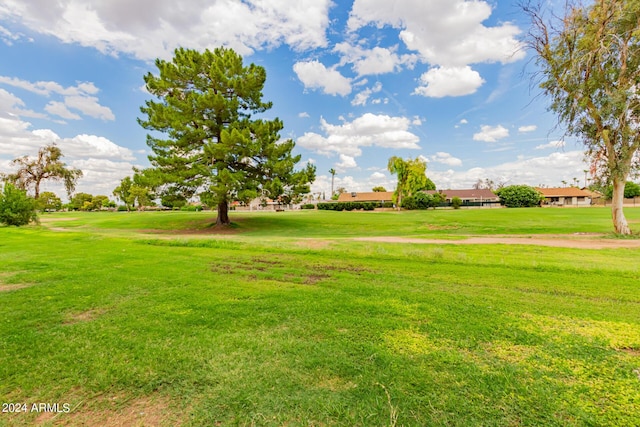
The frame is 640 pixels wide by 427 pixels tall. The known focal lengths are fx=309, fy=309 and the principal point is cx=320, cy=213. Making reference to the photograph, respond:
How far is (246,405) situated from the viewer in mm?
2498

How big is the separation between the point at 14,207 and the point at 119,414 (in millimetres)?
31315

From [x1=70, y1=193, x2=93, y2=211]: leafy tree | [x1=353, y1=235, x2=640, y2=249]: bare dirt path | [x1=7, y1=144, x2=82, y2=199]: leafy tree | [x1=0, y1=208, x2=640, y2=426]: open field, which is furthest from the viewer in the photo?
[x1=70, y1=193, x2=93, y2=211]: leafy tree

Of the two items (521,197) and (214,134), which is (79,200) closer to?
(214,134)

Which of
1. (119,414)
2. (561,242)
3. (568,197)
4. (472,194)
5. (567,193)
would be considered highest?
(472,194)

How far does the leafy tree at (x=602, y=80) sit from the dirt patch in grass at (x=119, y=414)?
69.1 feet

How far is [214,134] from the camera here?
1019 inches

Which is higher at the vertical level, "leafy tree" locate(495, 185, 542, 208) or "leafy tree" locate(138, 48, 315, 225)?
"leafy tree" locate(138, 48, 315, 225)

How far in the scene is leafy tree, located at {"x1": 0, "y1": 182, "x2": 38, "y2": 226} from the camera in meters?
23.9

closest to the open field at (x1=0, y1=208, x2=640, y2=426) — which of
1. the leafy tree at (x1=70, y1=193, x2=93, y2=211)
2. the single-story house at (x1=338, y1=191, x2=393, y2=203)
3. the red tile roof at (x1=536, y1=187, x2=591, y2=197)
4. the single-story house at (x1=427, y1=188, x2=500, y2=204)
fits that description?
the single-story house at (x1=427, y1=188, x2=500, y2=204)

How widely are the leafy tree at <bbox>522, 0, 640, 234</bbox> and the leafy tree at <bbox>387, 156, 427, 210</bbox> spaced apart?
41411 millimetres

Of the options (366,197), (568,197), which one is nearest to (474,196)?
(568,197)

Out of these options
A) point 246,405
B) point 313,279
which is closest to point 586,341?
point 246,405

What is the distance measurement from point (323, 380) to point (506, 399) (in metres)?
1.53

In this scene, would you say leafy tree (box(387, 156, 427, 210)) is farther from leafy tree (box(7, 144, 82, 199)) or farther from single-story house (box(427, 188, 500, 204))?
leafy tree (box(7, 144, 82, 199))
